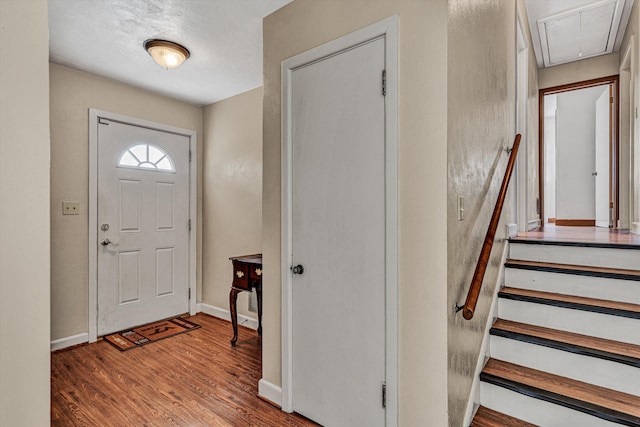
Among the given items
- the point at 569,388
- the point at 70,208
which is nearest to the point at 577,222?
the point at 569,388

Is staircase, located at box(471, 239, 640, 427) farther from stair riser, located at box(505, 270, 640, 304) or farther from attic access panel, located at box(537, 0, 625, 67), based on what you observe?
attic access panel, located at box(537, 0, 625, 67)

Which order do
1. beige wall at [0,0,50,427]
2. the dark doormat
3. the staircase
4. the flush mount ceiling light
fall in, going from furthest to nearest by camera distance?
the dark doormat → the flush mount ceiling light → the staircase → beige wall at [0,0,50,427]

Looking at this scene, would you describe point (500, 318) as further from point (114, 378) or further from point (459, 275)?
point (114, 378)

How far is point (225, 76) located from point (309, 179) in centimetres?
186

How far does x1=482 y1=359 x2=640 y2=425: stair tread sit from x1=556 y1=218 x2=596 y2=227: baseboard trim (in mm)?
4394

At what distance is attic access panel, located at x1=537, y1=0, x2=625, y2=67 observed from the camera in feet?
10.5

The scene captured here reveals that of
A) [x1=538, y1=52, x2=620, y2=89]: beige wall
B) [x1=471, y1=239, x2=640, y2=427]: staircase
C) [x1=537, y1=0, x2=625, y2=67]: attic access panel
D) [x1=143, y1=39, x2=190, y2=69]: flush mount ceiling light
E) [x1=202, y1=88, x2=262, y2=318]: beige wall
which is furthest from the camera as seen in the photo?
[x1=538, y1=52, x2=620, y2=89]: beige wall

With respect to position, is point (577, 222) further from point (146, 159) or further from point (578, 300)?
point (146, 159)

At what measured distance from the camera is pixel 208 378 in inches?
96.7

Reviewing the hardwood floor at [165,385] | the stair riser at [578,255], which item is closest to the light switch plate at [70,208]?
the hardwood floor at [165,385]

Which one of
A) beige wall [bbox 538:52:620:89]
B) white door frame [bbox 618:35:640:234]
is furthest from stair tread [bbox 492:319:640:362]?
beige wall [bbox 538:52:620:89]

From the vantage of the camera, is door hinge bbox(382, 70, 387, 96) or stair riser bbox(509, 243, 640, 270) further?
stair riser bbox(509, 243, 640, 270)

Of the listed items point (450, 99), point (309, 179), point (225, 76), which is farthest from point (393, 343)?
point (225, 76)

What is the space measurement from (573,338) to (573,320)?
0.13 meters
